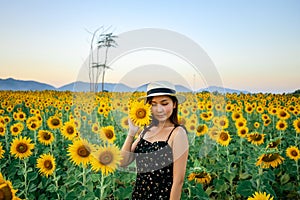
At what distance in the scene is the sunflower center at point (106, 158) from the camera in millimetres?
3568

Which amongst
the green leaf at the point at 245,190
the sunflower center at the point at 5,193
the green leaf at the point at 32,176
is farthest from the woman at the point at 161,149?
the green leaf at the point at 32,176

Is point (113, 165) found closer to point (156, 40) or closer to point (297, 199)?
point (156, 40)

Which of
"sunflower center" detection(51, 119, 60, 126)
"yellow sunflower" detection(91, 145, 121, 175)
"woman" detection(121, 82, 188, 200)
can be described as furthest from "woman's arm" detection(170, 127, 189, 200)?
"sunflower center" detection(51, 119, 60, 126)

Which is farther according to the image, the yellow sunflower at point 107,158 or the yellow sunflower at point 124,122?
the yellow sunflower at point 124,122

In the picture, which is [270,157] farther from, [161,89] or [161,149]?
[161,89]

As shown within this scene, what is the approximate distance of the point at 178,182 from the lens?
3004 mm

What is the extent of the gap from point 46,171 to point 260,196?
290 cm

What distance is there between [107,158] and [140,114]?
2.28 ft

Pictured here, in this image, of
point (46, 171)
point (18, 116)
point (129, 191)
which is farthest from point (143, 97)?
point (18, 116)

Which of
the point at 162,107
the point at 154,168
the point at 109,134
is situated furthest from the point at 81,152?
the point at 162,107

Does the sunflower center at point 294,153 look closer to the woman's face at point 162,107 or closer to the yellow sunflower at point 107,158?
the yellow sunflower at point 107,158

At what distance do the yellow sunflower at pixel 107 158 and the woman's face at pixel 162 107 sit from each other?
702 mm

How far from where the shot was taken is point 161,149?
10.0 feet

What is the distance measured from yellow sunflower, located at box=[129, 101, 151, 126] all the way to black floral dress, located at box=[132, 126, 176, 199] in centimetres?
18
